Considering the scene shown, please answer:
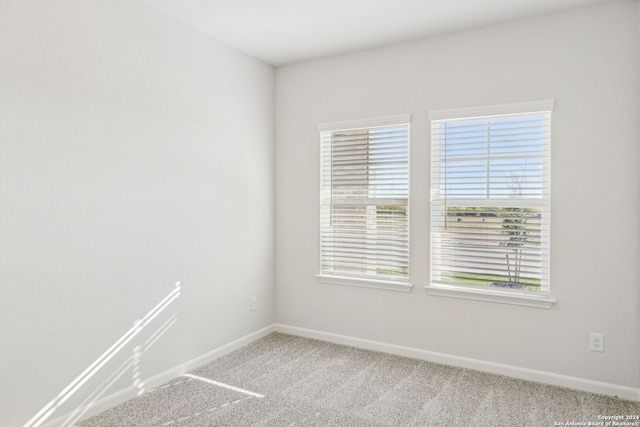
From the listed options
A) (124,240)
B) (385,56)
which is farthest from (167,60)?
(385,56)

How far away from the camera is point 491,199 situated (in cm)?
301

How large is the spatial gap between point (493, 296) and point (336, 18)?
7.65 ft

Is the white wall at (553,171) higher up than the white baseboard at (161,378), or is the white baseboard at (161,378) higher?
the white wall at (553,171)

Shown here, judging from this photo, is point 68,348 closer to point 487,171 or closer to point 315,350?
point 315,350

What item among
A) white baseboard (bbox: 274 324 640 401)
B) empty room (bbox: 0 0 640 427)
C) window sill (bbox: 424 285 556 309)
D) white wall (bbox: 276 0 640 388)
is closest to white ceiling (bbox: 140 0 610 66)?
empty room (bbox: 0 0 640 427)

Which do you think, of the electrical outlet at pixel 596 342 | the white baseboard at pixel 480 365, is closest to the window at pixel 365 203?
the white baseboard at pixel 480 365

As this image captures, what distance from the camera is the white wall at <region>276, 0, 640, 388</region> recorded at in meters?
2.61

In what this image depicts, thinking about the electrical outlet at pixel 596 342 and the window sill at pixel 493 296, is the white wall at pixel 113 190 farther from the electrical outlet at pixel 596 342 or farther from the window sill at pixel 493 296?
the electrical outlet at pixel 596 342

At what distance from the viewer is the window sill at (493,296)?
2846 mm

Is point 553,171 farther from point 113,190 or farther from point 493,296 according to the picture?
point 113,190

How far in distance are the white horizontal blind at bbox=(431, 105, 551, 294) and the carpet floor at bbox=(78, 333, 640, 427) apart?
0.72 metres

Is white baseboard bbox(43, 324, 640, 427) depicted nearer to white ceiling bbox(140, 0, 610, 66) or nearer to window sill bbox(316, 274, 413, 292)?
window sill bbox(316, 274, 413, 292)

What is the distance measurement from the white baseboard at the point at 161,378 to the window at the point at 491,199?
1704 mm

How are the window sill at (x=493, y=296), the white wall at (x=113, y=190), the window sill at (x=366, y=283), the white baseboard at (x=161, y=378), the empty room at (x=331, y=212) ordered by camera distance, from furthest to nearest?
the window sill at (x=366, y=283)
the window sill at (x=493, y=296)
the white baseboard at (x=161, y=378)
the empty room at (x=331, y=212)
the white wall at (x=113, y=190)
